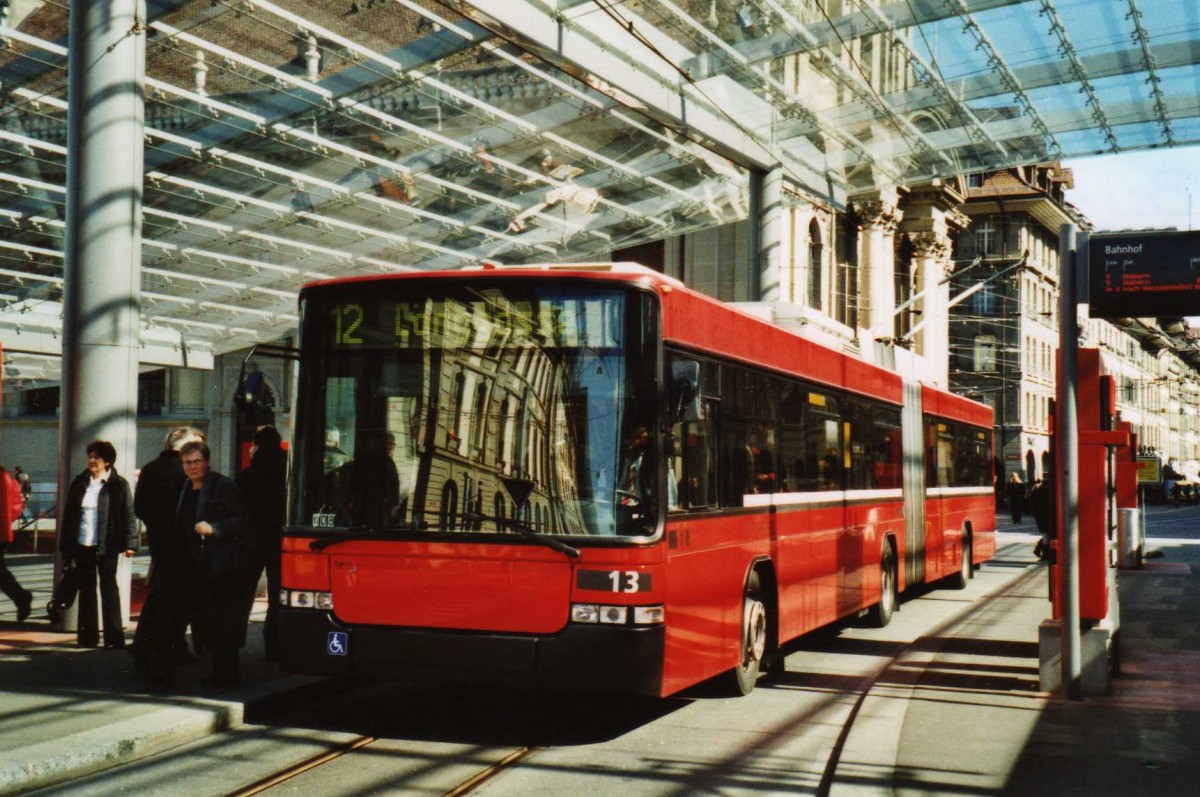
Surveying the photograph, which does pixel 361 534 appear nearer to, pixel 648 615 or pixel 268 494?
pixel 648 615

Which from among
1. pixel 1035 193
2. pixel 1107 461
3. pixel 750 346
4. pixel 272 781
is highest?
pixel 1035 193

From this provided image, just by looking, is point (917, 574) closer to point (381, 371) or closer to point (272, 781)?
point (381, 371)

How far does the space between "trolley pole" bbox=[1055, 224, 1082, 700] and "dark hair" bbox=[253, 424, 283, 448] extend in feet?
17.2

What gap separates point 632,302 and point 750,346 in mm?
2116

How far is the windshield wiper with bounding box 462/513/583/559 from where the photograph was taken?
7988 millimetres

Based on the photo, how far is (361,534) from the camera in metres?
8.43

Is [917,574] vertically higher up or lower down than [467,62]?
lower down

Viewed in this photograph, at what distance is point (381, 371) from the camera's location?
8531 mm

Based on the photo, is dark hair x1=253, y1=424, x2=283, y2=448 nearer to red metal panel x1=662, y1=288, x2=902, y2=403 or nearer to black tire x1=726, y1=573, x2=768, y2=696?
red metal panel x1=662, y1=288, x2=902, y2=403

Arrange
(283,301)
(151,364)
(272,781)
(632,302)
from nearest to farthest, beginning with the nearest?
(272,781), (632,302), (151,364), (283,301)

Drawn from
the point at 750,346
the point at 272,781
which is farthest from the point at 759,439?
the point at 272,781

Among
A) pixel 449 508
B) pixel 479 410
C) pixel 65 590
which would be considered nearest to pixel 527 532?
pixel 449 508

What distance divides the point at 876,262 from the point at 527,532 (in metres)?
39.4

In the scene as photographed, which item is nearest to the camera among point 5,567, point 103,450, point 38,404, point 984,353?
point 103,450
